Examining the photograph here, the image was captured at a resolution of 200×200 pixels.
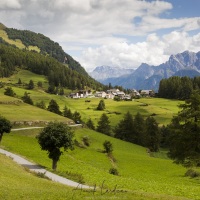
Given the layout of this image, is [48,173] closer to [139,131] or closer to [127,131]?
[127,131]

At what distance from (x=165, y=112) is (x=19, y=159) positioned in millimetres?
153885

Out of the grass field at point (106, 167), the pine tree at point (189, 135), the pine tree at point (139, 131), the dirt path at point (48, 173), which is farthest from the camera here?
the pine tree at point (139, 131)

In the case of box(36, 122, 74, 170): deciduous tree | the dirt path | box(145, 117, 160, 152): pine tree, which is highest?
box(36, 122, 74, 170): deciduous tree

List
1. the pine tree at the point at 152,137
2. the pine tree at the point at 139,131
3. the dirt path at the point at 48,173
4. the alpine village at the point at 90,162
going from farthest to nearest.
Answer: the pine tree at the point at 139,131, the pine tree at the point at 152,137, the dirt path at the point at 48,173, the alpine village at the point at 90,162

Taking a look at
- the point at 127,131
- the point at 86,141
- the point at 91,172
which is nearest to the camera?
the point at 91,172

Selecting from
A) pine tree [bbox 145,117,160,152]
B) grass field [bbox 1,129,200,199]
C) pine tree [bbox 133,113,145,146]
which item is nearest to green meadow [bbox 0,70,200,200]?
grass field [bbox 1,129,200,199]

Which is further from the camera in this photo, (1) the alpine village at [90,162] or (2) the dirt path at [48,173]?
(2) the dirt path at [48,173]

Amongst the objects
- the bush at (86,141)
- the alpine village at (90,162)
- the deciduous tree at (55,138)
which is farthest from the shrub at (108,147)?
the deciduous tree at (55,138)

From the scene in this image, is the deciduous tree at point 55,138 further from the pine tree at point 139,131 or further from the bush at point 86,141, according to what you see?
the pine tree at point 139,131

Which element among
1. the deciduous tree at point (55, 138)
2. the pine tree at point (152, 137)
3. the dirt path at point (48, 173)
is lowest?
the pine tree at point (152, 137)

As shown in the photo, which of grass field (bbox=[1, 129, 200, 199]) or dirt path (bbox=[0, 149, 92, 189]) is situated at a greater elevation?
dirt path (bbox=[0, 149, 92, 189])

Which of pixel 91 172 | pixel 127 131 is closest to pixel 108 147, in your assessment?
pixel 91 172

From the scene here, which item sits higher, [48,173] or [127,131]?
[48,173]

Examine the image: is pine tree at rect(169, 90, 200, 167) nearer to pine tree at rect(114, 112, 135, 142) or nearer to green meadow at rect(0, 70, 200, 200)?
green meadow at rect(0, 70, 200, 200)
